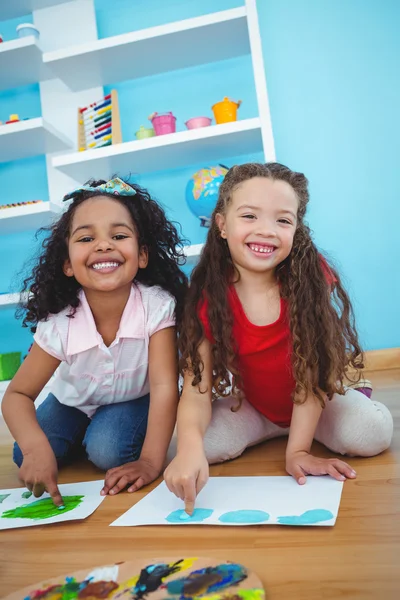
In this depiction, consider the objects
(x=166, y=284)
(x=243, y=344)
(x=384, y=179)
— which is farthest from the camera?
(x=384, y=179)

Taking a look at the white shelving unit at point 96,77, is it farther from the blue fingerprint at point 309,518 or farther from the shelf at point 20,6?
the blue fingerprint at point 309,518

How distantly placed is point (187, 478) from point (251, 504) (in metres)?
0.10

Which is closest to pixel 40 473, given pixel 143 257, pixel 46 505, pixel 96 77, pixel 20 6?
pixel 46 505

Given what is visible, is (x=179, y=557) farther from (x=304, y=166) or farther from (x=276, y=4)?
(x=276, y=4)

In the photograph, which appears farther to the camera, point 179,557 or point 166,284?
point 166,284

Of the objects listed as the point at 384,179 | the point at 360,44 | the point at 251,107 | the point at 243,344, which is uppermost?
the point at 360,44

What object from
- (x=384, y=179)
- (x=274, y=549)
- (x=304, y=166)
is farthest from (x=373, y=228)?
(x=274, y=549)

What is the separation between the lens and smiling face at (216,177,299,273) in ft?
2.87

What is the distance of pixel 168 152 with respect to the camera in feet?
6.94

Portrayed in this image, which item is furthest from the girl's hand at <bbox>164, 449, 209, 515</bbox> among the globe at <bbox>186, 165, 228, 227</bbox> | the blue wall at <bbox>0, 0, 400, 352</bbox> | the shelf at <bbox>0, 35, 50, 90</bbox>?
the shelf at <bbox>0, 35, 50, 90</bbox>

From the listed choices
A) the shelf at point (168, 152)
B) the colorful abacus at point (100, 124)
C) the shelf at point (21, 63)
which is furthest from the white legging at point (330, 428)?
Answer: the shelf at point (21, 63)

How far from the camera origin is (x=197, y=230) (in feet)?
7.48

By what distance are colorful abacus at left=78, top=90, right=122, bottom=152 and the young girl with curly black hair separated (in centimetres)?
111

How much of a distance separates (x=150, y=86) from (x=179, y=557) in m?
2.13
